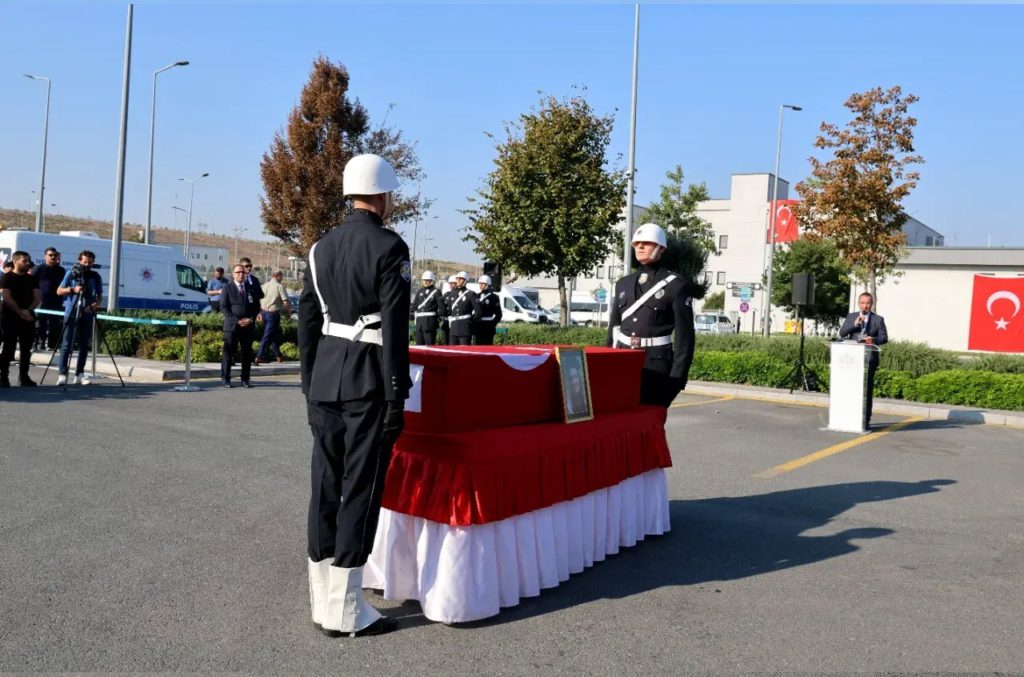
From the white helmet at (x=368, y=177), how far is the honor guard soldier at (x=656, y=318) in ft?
8.71

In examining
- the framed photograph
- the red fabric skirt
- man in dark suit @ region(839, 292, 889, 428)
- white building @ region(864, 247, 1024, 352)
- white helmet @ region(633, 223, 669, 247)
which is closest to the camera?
the red fabric skirt

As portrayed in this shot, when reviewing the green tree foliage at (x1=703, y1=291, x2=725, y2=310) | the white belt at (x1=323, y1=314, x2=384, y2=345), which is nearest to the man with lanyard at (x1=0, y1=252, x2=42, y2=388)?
the white belt at (x1=323, y1=314, x2=384, y2=345)

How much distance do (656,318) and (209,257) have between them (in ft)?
279

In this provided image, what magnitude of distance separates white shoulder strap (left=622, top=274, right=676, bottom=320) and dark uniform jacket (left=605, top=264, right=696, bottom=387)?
0.02 meters

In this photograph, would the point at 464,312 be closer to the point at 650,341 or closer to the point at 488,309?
the point at 488,309

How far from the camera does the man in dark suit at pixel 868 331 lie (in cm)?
1316

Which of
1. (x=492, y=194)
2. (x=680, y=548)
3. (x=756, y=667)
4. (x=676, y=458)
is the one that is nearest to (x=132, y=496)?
(x=680, y=548)

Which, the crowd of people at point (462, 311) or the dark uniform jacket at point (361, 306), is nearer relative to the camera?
the dark uniform jacket at point (361, 306)

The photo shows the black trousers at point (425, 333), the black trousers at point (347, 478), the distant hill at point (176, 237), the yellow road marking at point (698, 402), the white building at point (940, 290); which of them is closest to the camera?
the black trousers at point (347, 478)

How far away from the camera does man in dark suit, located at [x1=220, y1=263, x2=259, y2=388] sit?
1425 cm

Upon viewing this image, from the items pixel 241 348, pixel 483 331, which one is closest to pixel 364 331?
pixel 241 348

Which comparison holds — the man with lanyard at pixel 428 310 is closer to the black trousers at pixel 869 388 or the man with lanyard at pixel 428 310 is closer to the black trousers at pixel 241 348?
the black trousers at pixel 241 348

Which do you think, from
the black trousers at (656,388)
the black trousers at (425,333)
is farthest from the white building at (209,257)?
the black trousers at (656,388)

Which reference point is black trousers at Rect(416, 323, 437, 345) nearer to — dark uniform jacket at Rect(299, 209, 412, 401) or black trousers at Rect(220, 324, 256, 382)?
black trousers at Rect(220, 324, 256, 382)
